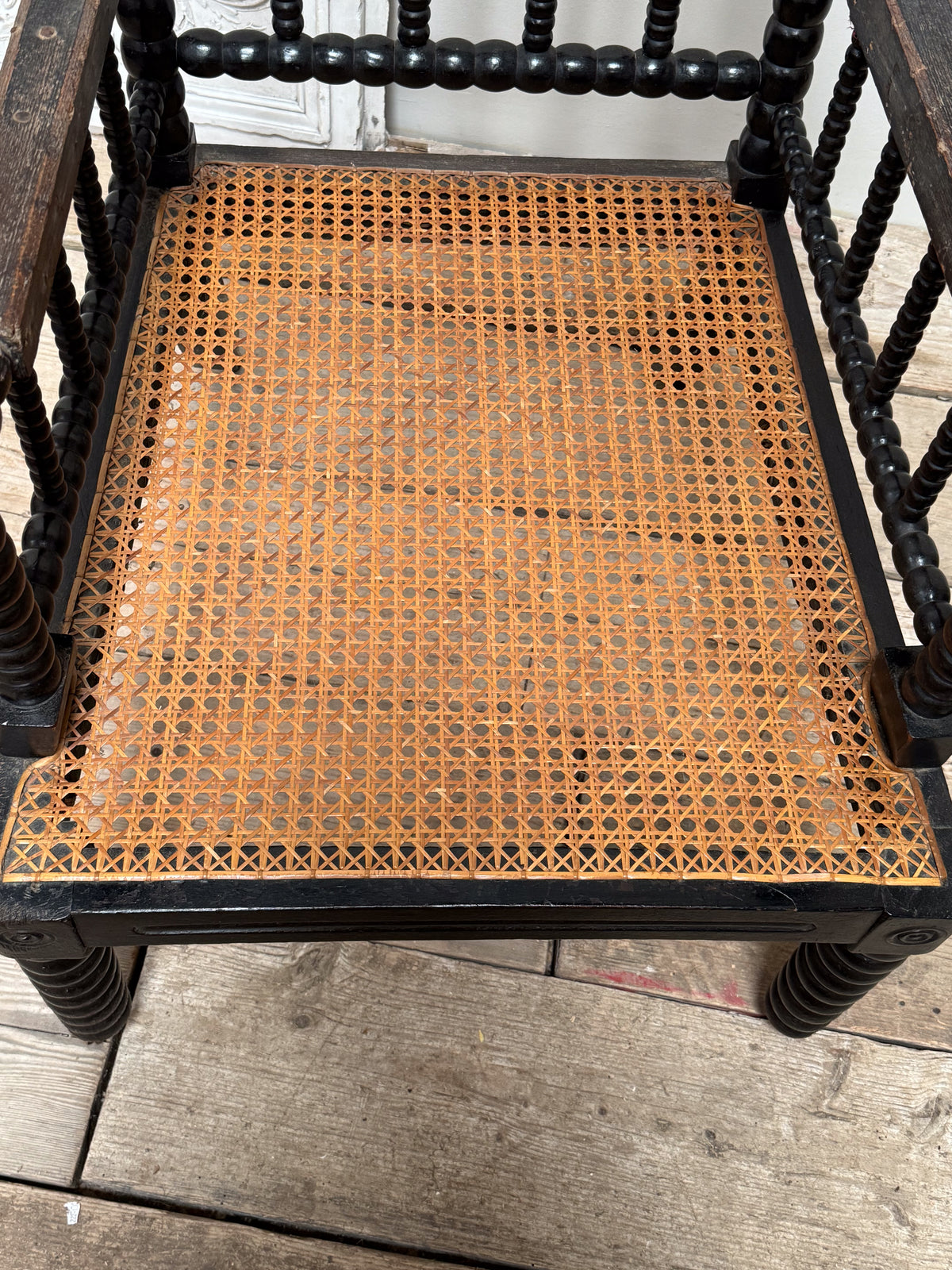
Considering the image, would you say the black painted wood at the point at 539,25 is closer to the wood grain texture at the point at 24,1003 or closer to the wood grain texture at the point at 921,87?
the wood grain texture at the point at 921,87

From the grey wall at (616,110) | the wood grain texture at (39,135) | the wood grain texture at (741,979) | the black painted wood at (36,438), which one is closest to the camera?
the wood grain texture at (39,135)

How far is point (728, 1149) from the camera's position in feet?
3.02

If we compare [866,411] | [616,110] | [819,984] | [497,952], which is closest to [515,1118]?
[497,952]

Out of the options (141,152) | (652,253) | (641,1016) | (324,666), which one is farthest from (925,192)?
(641,1016)

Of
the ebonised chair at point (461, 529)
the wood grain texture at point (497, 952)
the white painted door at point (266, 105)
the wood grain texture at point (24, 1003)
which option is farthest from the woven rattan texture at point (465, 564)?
the white painted door at point (266, 105)

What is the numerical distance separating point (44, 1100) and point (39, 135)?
0.71m

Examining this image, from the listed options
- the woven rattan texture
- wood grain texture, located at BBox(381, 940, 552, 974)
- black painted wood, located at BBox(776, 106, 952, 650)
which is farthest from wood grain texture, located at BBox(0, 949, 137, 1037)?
black painted wood, located at BBox(776, 106, 952, 650)

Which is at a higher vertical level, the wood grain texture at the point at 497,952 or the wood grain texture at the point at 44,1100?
the wood grain texture at the point at 497,952

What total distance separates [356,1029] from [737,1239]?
1.09ft

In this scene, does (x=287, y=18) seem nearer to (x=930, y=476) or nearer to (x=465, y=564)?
(x=465, y=564)

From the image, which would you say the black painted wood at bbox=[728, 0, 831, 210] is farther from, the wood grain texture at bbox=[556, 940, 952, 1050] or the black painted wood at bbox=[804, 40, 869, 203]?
the wood grain texture at bbox=[556, 940, 952, 1050]

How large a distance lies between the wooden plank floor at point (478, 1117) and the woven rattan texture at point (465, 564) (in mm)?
282

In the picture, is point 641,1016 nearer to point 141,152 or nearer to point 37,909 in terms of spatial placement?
point 37,909

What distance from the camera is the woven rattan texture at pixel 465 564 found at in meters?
0.67
